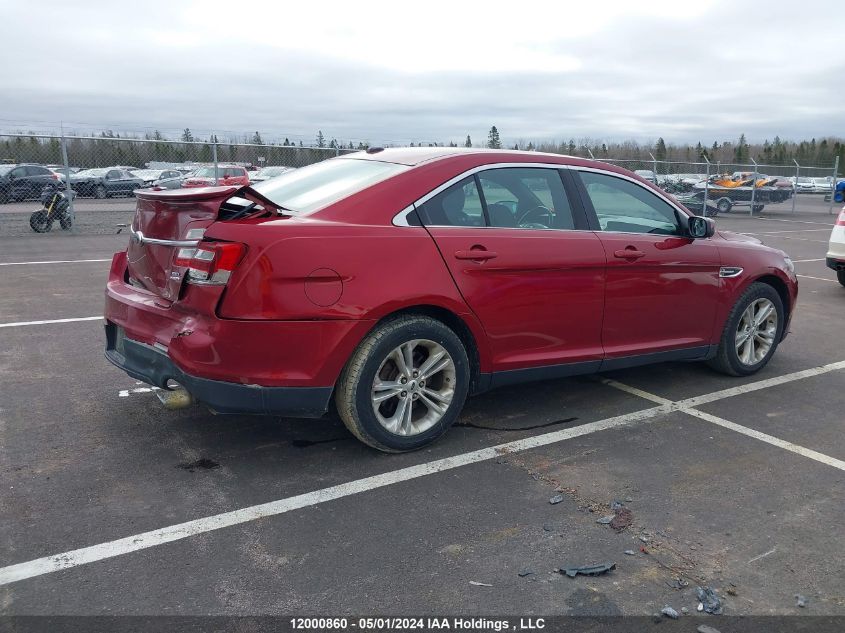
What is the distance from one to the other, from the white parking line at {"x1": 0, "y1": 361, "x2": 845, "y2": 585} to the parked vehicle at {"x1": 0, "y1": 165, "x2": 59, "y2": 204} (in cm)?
2070

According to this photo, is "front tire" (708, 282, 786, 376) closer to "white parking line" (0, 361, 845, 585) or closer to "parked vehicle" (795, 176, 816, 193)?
"white parking line" (0, 361, 845, 585)

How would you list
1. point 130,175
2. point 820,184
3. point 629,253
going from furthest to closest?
point 820,184, point 130,175, point 629,253

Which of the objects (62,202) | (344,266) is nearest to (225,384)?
(344,266)

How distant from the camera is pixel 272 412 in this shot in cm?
377

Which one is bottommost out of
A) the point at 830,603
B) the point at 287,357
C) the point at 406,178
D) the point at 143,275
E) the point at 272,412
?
the point at 830,603

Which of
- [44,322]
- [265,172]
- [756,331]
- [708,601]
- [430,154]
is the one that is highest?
[265,172]

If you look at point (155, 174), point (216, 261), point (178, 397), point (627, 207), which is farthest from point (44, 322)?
point (155, 174)

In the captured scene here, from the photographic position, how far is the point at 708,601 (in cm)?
284

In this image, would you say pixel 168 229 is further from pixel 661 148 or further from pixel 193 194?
pixel 661 148

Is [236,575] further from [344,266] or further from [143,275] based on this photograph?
[143,275]

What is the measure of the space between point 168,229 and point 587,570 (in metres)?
2.76

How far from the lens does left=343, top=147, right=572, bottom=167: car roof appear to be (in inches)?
174

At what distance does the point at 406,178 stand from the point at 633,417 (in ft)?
7.20

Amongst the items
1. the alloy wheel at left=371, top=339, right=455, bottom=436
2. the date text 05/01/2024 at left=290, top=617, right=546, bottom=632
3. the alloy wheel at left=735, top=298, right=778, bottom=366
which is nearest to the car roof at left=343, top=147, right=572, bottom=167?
the alloy wheel at left=371, top=339, right=455, bottom=436
